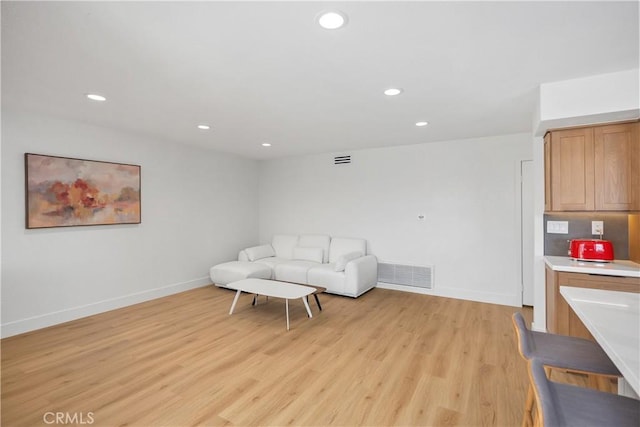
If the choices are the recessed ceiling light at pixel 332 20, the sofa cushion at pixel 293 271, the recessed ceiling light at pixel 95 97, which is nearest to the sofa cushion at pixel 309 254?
the sofa cushion at pixel 293 271

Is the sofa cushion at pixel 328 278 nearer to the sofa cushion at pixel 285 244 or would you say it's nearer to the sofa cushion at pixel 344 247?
the sofa cushion at pixel 344 247

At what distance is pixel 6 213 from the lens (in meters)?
3.32

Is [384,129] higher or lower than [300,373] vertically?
higher

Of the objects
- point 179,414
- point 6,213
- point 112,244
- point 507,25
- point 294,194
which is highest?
point 507,25

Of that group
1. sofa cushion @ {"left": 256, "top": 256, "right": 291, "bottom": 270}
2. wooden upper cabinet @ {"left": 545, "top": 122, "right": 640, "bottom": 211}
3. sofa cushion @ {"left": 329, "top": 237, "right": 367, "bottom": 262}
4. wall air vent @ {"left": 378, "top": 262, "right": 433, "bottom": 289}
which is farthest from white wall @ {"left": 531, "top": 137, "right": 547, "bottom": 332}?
sofa cushion @ {"left": 256, "top": 256, "right": 291, "bottom": 270}

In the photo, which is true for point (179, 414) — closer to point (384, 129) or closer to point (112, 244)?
point (112, 244)

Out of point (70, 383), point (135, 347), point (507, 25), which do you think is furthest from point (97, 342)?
point (507, 25)

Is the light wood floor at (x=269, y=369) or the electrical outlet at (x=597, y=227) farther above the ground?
the electrical outlet at (x=597, y=227)

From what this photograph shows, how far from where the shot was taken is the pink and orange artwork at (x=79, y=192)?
11.5 ft

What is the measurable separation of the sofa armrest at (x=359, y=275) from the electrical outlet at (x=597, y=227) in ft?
9.34

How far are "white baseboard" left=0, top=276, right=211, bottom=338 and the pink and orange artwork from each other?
3.52 ft

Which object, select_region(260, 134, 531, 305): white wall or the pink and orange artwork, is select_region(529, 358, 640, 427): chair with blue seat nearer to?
select_region(260, 134, 531, 305): white wall

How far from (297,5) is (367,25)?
44 centimetres

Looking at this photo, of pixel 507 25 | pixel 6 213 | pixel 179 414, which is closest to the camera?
pixel 507 25
